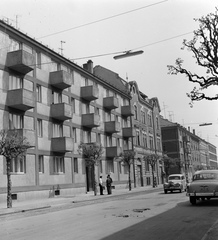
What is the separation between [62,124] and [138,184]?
68.4 feet

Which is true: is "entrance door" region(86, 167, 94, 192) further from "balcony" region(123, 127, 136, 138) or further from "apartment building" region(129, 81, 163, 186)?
"apartment building" region(129, 81, 163, 186)

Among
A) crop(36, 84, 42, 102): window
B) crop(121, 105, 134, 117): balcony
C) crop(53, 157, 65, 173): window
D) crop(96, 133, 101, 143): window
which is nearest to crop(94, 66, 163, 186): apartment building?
crop(121, 105, 134, 117): balcony

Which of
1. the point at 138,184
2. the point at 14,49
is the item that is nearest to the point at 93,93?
the point at 14,49

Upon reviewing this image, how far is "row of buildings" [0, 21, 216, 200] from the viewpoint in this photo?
86.4 feet

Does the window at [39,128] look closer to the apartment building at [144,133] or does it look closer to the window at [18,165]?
the window at [18,165]

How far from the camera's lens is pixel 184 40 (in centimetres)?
1723

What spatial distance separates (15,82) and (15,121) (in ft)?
10.1

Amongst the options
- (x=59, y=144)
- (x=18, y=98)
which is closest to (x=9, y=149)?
(x=18, y=98)

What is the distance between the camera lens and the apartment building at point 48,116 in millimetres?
26312

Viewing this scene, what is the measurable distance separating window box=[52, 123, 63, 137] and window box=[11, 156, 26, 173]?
527 cm

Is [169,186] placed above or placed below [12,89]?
below

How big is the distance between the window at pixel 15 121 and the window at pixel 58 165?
5.62m

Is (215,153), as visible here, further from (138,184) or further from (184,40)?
(184,40)

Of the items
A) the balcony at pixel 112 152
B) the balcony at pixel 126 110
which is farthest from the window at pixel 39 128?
the balcony at pixel 126 110
